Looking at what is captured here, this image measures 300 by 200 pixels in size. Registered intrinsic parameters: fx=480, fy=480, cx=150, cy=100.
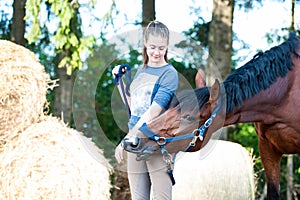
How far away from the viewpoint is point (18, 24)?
23.2 ft

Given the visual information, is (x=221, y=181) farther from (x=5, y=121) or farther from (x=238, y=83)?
(x=5, y=121)

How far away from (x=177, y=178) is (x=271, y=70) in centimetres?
154

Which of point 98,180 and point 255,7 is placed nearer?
point 98,180

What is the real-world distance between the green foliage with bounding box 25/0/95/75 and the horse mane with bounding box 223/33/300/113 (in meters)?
2.89

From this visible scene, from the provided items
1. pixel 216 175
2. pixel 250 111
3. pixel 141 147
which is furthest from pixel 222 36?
pixel 141 147

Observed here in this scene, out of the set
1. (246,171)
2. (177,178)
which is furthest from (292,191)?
(177,178)

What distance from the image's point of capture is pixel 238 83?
2.86m

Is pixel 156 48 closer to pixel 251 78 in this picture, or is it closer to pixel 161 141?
pixel 161 141

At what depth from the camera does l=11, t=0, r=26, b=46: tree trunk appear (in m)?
6.99

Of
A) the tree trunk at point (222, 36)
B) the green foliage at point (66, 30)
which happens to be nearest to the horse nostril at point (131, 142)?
the tree trunk at point (222, 36)

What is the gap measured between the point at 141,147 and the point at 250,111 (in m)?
0.89

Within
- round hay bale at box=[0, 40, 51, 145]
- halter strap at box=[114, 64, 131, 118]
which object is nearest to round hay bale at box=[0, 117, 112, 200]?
round hay bale at box=[0, 40, 51, 145]

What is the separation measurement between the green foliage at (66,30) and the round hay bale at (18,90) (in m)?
1.18

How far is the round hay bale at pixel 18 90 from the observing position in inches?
163
